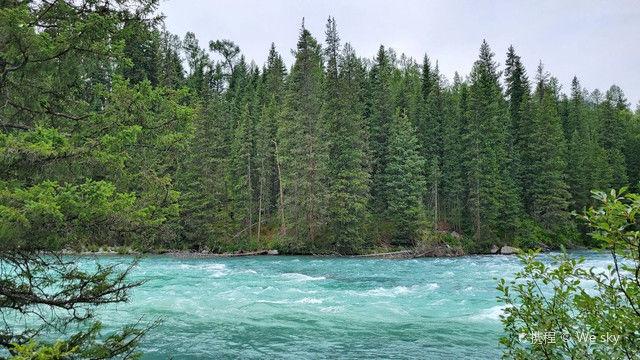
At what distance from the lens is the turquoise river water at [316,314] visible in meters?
8.87

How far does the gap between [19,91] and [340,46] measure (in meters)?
46.8

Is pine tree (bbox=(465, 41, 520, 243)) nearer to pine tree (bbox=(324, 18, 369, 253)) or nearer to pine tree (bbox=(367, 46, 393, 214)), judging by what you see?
pine tree (bbox=(367, 46, 393, 214))

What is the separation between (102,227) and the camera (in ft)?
17.1

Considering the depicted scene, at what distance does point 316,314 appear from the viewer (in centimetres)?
1202

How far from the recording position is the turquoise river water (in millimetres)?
8867

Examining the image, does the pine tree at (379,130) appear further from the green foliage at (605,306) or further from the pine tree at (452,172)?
the green foliage at (605,306)

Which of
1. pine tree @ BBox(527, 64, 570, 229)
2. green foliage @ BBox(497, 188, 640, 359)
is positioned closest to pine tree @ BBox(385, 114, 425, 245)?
pine tree @ BBox(527, 64, 570, 229)

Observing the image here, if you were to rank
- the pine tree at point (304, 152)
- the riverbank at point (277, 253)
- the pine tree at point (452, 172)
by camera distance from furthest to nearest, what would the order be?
1. the pine tree at point (452, 172)
2. the pine tree at point (304, 152)
3. the riverbank at point (277, 253)

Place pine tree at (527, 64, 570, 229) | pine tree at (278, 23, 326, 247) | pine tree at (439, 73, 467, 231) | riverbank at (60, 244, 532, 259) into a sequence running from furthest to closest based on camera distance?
pine tree at (439, 73, 467, 231) → pine tree at (527, 64, 570, 229) → pine tree at (278, 23, 326, 247) → riverbank at (60, 244, 532, 259)

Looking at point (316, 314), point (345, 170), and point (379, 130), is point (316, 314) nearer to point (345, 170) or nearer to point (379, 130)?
point (345, 170)

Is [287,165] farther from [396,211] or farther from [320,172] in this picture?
[396,211]

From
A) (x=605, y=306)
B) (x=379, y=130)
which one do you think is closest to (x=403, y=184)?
(x=379, y=130)

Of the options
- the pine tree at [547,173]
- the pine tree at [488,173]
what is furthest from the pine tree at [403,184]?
the pine tree at [547,173]

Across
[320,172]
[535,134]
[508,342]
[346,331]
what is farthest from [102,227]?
[535,134]
